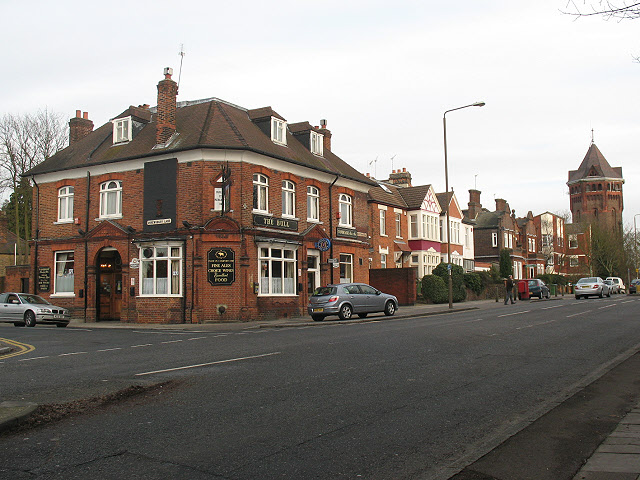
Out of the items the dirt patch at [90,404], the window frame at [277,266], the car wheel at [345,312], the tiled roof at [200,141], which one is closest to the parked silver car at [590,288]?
the tiled roof at [200,141]

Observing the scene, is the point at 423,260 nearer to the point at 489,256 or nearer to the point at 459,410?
the point at 489,256

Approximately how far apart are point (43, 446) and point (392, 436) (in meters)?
3.54

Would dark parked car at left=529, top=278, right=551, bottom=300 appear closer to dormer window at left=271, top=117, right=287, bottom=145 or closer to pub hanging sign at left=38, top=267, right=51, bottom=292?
dormer window at left=271, top=117, right=287, bottom=145

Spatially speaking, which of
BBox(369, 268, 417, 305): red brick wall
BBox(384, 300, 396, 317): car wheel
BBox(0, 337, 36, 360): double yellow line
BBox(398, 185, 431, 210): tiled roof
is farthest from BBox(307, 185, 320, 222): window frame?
BBox(0, 337, 36, 360): double yellow line

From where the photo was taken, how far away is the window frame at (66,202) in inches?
1185

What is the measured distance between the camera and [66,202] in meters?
30.3

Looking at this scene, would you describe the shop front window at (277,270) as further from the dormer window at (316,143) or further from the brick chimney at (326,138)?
the brick chimney at (326,138)

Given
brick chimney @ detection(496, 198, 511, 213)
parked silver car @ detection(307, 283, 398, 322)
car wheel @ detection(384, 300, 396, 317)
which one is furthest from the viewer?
brick chimney @ detection(496, 198, 511, 213)

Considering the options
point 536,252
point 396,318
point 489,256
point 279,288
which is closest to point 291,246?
point 279,288

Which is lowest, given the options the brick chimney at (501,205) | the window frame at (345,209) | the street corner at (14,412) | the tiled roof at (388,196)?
the street corner at (14,412)

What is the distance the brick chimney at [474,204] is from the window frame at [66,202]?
4787 cm

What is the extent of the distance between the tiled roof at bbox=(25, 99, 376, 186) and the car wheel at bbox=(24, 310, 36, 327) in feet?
25.8

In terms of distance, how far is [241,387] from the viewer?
885cm

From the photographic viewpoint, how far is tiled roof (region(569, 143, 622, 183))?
4655 inches
